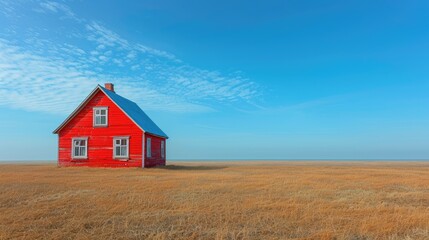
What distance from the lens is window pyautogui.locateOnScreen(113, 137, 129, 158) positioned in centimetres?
3347

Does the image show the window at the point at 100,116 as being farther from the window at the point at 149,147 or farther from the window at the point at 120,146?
the window at the point at 149,147

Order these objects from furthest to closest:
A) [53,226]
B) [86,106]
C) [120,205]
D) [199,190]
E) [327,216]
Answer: [86,106], [199,190], [120,205], [327,216], [53,226]

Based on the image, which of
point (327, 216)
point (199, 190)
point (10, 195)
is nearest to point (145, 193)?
point (199, 190)

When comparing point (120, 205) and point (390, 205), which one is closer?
point (120, 205)

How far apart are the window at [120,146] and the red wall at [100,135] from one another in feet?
1.16

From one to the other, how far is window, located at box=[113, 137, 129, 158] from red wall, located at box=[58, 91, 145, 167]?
0.35m

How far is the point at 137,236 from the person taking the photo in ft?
25.8

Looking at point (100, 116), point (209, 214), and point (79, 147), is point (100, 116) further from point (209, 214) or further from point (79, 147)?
point (209, 214)

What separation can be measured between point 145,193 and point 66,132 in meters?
23.4

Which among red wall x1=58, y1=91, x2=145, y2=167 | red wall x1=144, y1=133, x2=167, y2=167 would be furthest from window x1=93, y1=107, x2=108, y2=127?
red wall x1=144, y1=133, x2=167, y2=167

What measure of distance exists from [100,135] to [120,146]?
227 cm

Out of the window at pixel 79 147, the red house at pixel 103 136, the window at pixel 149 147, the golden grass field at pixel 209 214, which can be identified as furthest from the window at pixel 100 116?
the golden grass field at pixel 209 214

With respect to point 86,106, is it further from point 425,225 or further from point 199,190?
point 425,225

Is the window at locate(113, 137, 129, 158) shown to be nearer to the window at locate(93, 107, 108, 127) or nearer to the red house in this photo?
the red house
